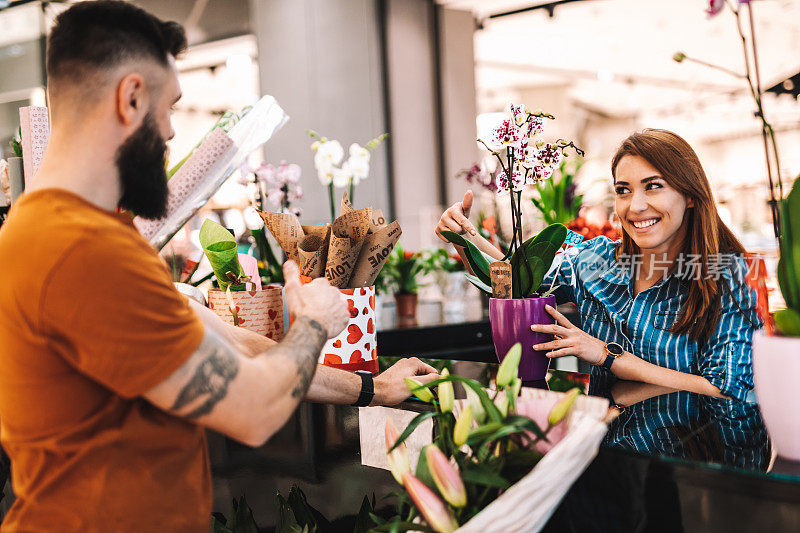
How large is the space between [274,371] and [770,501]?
0.71 meters

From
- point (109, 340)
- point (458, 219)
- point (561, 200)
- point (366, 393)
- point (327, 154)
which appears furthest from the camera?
point (561, 200)

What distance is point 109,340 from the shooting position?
0.85 meters

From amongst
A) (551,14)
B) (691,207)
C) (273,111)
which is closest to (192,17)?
(551,14)

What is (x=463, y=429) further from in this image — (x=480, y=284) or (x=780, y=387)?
(x=480, y=284)

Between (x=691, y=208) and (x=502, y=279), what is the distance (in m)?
0.69

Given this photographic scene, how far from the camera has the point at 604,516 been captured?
42.4 inches

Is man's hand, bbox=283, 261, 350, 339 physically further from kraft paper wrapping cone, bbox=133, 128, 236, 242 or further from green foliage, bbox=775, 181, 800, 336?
green foliage, bbox=775, 181, 800, 336

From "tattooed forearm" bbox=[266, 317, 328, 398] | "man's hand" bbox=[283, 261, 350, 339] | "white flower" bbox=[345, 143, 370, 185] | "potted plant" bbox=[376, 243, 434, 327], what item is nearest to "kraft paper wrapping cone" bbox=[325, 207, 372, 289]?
"man's hand" bbox=[283, 261, 350, 339]

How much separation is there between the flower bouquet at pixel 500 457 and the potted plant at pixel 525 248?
1.26 ft

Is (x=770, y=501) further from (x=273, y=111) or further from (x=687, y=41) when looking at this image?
(x=687, y=41)

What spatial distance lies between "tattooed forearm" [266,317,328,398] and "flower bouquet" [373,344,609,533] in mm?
158

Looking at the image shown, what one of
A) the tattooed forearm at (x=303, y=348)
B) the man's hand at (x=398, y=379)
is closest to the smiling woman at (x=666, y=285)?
the man's hand at (x=398, y=379)

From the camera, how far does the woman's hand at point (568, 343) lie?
1.43 metres

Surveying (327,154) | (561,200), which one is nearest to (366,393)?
(327,154)
